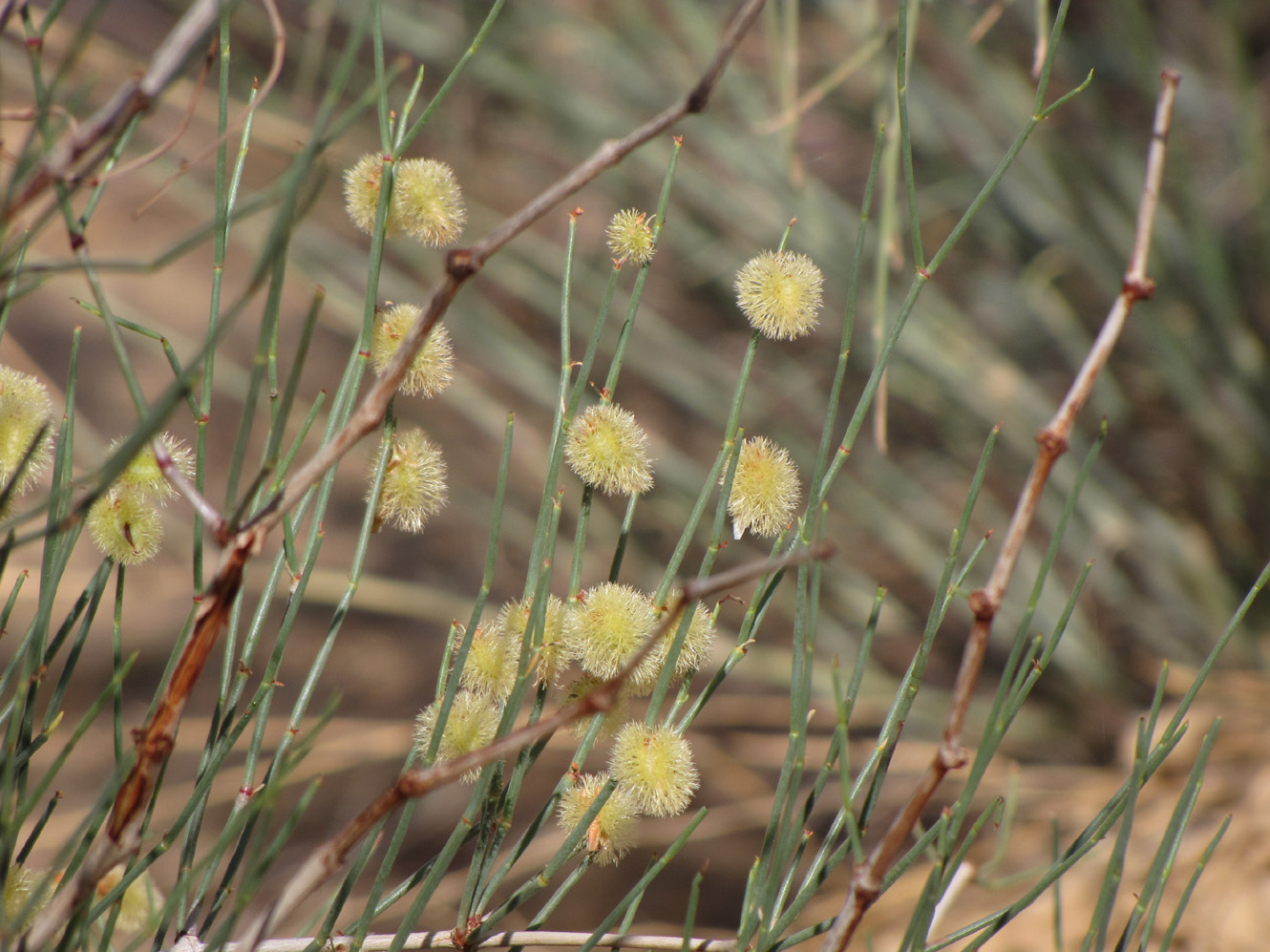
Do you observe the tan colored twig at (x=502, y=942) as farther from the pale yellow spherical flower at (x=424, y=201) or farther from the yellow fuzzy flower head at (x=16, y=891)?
the pale yellow spherical flower at (x=424, y=201)

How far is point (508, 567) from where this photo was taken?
0.99 m

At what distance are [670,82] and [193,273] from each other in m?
0.75

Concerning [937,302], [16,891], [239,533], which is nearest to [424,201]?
[239,533]

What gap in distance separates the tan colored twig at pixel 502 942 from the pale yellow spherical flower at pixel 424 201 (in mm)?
197

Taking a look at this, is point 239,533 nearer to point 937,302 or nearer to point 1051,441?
point 1051,441

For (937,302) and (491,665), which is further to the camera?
(937,302)

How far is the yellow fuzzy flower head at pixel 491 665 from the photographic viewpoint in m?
0.26

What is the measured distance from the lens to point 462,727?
256 millimetres

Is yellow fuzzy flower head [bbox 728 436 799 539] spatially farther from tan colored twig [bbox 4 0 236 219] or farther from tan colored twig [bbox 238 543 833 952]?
tan colored twig [bbox 4 0 236 219]

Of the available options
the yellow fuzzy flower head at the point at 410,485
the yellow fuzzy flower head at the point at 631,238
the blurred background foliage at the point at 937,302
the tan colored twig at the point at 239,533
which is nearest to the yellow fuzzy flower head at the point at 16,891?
Result: the tan colored twig at the point at 239,533

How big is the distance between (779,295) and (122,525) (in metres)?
0.19

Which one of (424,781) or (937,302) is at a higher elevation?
(937,302)

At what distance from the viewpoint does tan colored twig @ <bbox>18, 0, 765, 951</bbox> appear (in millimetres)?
200

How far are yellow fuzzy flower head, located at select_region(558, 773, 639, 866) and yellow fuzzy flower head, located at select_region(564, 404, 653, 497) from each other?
0.28 feet
